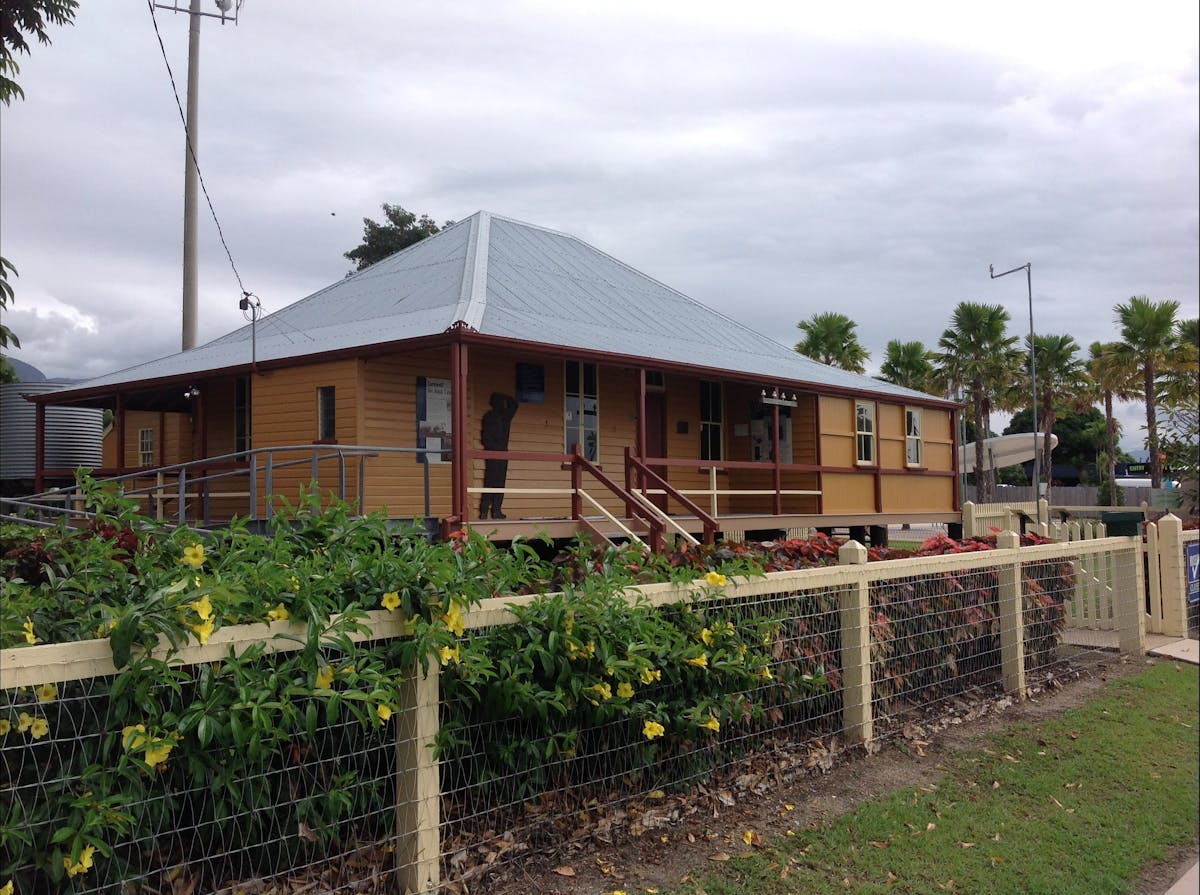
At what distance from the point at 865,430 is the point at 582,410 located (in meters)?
5.99

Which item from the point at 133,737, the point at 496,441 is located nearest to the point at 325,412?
the point at 496,441

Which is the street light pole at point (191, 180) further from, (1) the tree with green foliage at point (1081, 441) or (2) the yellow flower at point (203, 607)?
(1) the tree with green foliage at point (1081, 441)

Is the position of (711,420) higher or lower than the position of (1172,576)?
higher

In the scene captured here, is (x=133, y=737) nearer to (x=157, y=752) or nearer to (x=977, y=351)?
(x=157, y=752)

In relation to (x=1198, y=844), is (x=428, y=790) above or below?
above

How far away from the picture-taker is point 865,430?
19031 mm

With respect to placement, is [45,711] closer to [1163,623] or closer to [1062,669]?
[1062,669]

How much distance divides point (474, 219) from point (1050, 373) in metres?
39.3

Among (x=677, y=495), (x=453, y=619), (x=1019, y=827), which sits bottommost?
(x=1019, y=827)

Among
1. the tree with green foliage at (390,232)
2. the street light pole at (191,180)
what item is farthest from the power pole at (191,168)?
the tree with green foliage at (390,232)

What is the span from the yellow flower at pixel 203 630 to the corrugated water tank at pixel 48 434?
18045 mm

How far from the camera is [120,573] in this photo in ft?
12.2

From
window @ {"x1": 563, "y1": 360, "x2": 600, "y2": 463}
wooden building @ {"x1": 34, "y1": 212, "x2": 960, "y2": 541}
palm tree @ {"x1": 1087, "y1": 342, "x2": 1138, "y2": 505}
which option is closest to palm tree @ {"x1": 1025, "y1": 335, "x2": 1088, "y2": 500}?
palm tree @ {"x1": 1087, "y1": 342, "x2": 1138, "y2": 505}

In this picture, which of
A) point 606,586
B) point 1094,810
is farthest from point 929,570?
point 606,586
